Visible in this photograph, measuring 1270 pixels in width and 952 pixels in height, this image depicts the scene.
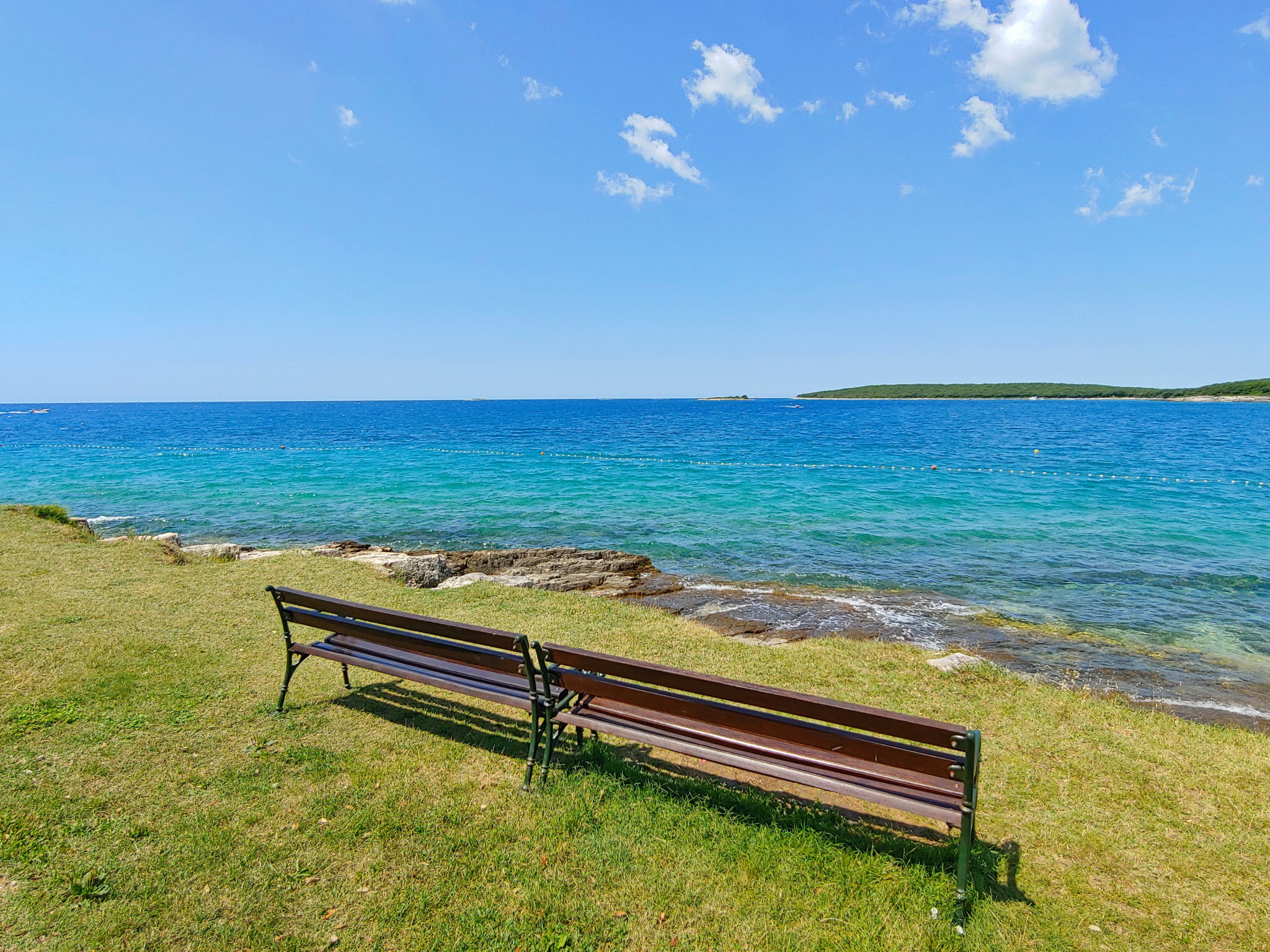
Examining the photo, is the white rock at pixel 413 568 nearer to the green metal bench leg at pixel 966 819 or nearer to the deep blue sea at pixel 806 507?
the deep blue sea at pixel 806 507

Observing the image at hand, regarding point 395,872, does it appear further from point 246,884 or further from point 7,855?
point 7,855

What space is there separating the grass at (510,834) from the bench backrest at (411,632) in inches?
36.2

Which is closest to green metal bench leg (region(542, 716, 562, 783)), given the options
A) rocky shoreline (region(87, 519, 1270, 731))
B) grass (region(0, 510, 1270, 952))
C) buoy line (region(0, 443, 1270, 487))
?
grass (region(0, 510, 1270, 952))

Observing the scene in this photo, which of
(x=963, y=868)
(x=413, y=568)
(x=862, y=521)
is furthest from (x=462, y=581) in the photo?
(x=862, y=521)

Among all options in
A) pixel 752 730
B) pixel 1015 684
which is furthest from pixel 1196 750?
pixel 752 730

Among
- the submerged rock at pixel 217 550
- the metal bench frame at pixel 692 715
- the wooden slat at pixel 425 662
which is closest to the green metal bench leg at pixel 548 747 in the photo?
the metal bench frame at pixel 692 715

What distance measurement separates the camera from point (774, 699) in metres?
4.09

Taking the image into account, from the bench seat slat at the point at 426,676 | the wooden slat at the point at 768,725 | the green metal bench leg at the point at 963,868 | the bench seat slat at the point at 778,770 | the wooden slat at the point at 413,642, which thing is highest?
the wooden slat at the point at 413,642

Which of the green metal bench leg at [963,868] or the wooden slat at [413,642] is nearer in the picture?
the green metal bench leg at [963,868]

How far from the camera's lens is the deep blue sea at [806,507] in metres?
14.5

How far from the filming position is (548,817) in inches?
175

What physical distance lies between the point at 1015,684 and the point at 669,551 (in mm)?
10613

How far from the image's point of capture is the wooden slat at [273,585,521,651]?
4.99 m

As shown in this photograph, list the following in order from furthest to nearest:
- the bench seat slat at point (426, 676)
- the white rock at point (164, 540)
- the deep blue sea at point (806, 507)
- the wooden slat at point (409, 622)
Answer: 1. the white rock at point (164, 540)
2. the deep blue sea at point (806, 507)
3. the bench seat slat at point (426, 676)
4. the wooden slat at point (409, 622)
